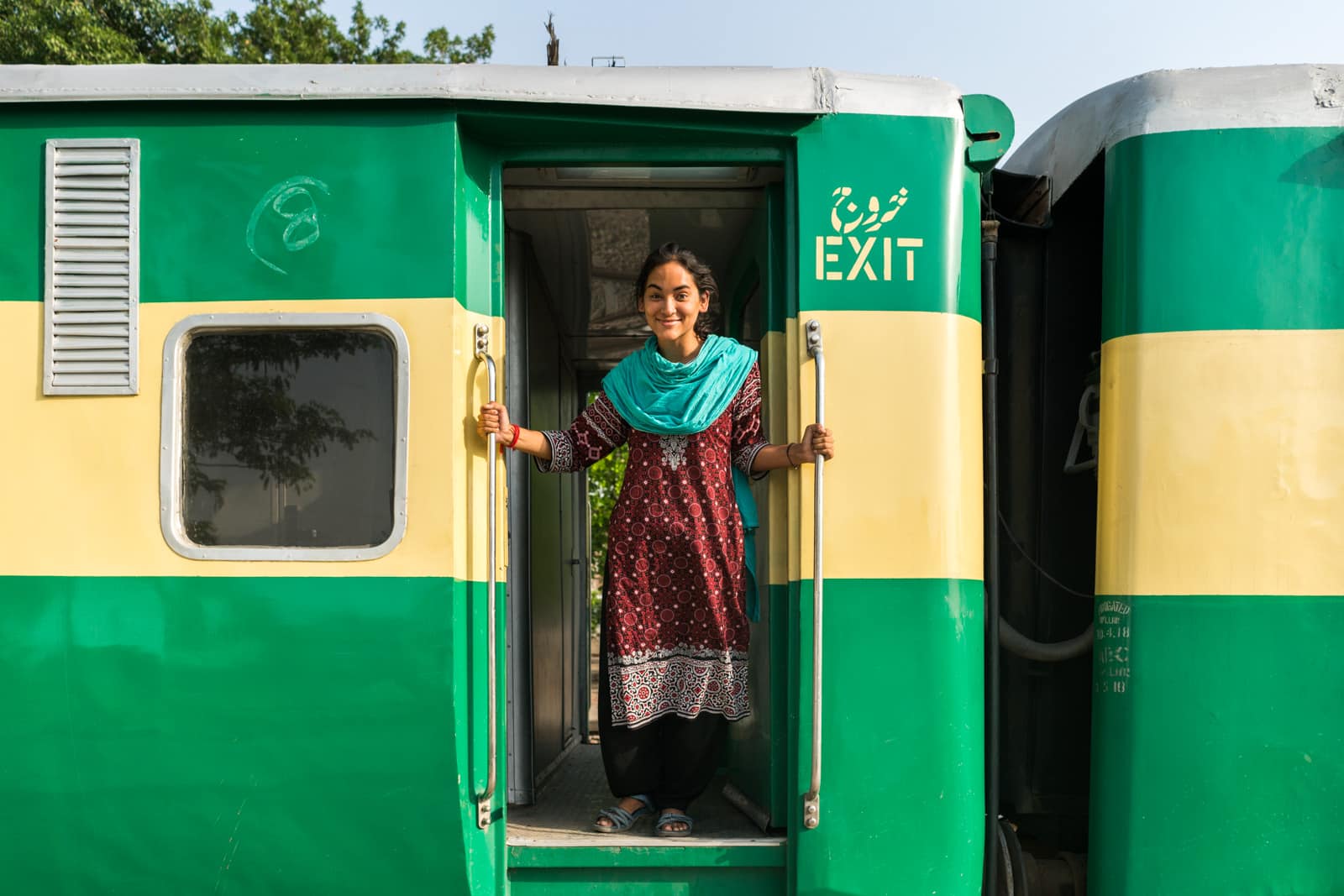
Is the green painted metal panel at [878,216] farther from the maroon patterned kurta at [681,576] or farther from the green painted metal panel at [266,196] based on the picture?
the green painted metal panel at [266,196]

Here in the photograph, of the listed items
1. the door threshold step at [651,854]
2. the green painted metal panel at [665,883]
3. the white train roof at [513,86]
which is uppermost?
the white train roof at [513,86]

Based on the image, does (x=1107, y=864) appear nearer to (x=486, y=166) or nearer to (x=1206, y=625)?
(x=1206, y=625)

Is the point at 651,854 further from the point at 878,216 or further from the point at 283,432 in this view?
the point at 878,216

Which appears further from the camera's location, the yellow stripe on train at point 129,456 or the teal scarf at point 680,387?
the teal scarf at point 680,387

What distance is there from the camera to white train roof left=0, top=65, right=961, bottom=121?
3.27 m

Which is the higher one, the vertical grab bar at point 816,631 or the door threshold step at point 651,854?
the vertical grab bar at point 816,631

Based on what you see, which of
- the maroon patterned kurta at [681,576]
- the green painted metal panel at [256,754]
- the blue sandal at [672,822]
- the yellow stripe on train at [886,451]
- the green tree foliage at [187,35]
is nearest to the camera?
the green painted metal panel at [256,754]

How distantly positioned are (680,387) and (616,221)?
888 mm

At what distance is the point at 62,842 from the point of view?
319 cm

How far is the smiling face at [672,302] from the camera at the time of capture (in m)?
3.57

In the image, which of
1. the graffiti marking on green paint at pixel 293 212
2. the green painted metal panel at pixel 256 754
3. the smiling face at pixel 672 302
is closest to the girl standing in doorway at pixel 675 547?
the smiling face at pixel 672 302

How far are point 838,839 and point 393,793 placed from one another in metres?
1.22

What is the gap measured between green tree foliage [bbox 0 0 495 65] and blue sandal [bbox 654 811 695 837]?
1020 centimetres

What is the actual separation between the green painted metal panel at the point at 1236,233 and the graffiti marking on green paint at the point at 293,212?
2.30 meters
